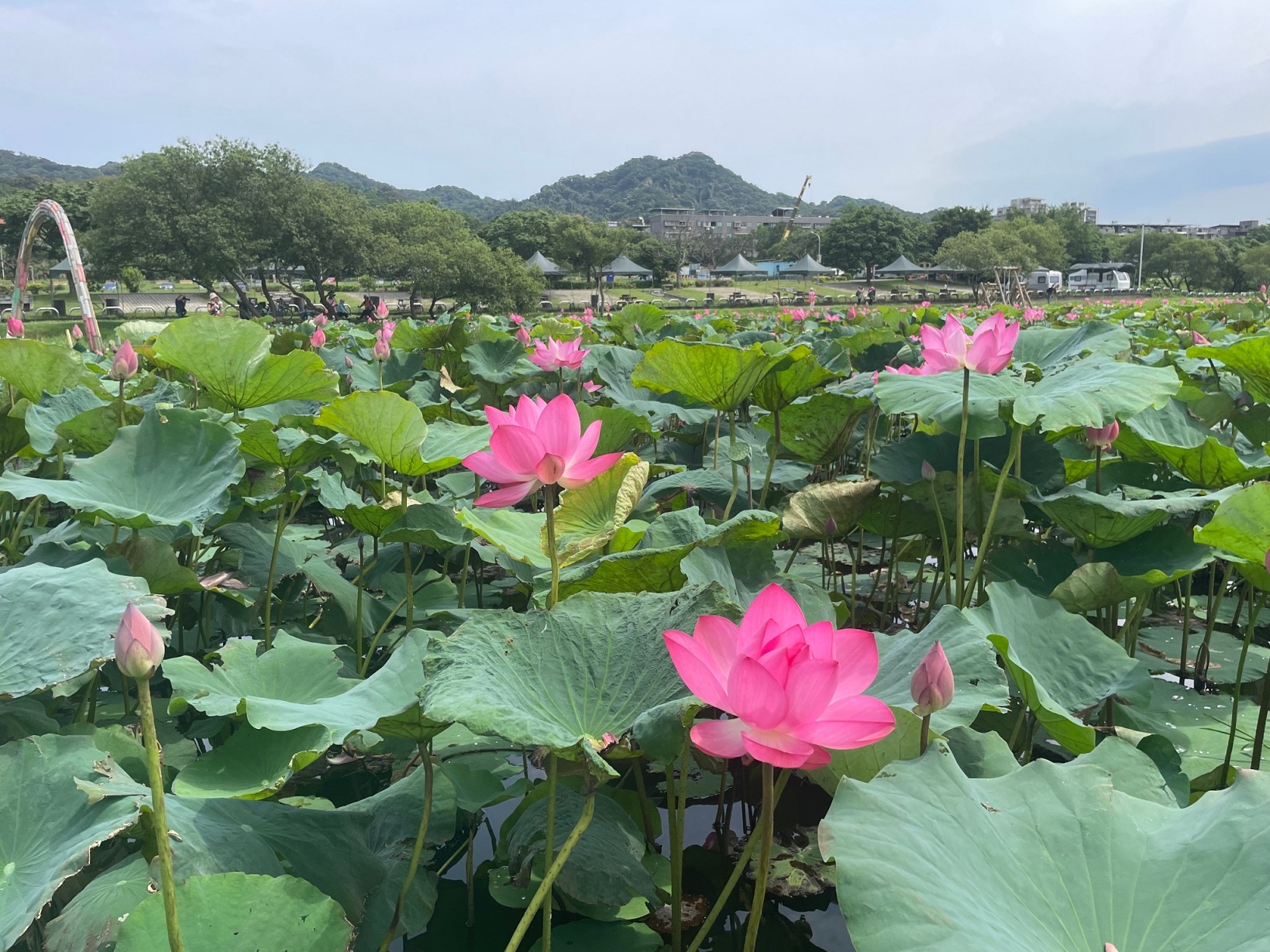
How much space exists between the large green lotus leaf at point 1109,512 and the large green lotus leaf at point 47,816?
1535 millimetres

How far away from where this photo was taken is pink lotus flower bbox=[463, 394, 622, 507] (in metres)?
0.97

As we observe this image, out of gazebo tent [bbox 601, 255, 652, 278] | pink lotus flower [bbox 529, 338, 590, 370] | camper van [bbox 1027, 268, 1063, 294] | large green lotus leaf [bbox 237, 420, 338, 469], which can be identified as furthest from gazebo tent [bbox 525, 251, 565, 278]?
large green lotus leaf [bbox 237, 420, 338, 469]

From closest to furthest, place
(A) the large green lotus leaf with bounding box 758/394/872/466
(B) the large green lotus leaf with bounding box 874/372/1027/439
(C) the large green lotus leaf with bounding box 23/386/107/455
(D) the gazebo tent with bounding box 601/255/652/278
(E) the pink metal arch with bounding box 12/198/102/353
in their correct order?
(B) the large green lotus leaf with bounding box 874/372/1027/439 → (C) the large green lotus leaf with bounding box 23/386/107/455 → (A) the large green lotus leaf with bounding box 758/394/872/466 → (E) the pink metal arch with bounding box 12/198/102/353 → (D) the gazebo tent with bounding box 601/255/652/278

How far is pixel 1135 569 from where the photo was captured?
5.06ft

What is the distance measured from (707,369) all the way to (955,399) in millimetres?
587

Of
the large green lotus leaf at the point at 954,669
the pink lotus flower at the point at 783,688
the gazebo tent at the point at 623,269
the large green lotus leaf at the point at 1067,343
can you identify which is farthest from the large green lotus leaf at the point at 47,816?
the gazebo tent at the point at 623,269

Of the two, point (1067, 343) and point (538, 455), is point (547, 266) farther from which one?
point (538, 455)

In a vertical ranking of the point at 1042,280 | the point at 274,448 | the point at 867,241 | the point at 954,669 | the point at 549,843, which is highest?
the point at 867,241

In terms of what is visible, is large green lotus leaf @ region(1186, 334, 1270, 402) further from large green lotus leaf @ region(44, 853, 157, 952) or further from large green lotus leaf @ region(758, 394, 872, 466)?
large green lotus leaf @ region(44, 853, 157, 952)

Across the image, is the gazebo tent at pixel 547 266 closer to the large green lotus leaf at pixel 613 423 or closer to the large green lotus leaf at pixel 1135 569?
the large green lotus leaf at pixel 613 423

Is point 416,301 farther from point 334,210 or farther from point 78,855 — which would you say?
point 78,855

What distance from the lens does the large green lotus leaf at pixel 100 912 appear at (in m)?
0.77

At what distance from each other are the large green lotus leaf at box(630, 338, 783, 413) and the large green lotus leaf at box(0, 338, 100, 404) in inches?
59.7

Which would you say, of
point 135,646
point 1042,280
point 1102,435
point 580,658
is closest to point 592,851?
point 580,658
